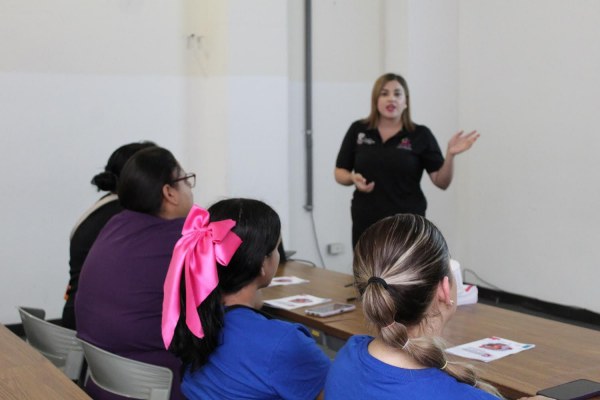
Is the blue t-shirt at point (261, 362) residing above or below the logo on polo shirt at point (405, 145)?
below

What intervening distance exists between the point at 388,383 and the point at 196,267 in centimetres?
69

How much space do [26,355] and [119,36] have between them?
3237 millimetres

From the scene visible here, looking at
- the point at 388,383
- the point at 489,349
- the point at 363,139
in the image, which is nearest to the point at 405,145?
the point at 363,139

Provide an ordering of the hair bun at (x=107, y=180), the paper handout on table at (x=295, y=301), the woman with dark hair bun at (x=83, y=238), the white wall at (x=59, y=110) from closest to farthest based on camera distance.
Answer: the paper handout on table at (x=295, y=301), the woman with dark hair bun at (x=83, y=238), the hair bun at (x=107, y=180), the white wall at (x=59, y=110)

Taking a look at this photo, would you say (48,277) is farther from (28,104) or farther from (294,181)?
(294,181)

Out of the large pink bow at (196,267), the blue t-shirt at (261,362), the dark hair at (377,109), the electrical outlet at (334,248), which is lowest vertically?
the electrical outlet at (334,248)

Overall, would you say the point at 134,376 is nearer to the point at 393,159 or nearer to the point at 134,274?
the point at 134,274

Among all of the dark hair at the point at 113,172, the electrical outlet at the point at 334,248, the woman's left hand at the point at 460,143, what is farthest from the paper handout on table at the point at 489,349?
the electrical outlet at the point at 334,248

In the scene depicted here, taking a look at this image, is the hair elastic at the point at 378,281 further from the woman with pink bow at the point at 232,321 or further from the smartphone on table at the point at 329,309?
the smartphone on table at the point at 329,309

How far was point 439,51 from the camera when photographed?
6.18 meters

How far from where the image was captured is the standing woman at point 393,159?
4359 mm

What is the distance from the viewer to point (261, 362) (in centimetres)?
195

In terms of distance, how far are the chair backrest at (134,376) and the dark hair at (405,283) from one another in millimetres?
1030

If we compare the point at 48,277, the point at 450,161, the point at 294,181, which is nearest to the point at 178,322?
the point at 450,161
